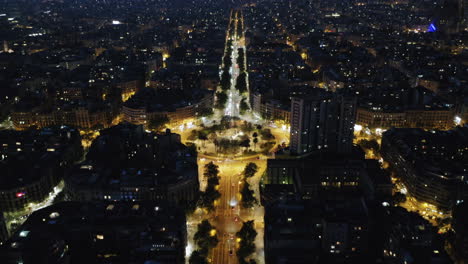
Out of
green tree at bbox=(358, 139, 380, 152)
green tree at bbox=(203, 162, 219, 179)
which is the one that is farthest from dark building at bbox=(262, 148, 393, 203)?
green tree at bbox=(358, 139, 380, 152)

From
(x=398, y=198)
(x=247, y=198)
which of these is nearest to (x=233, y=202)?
(x=247, y=198)

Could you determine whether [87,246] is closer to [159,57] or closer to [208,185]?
[208,185]

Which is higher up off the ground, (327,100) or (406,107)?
(327,100)

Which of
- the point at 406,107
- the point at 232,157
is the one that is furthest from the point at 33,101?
the point at 406,107

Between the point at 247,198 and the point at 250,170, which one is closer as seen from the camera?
the point at 247,198

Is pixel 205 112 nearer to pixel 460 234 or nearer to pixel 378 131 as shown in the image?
pixel 378 131

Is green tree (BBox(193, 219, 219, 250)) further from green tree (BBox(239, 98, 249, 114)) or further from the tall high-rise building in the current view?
green tree (BBox(239, 98, 249, 114))
